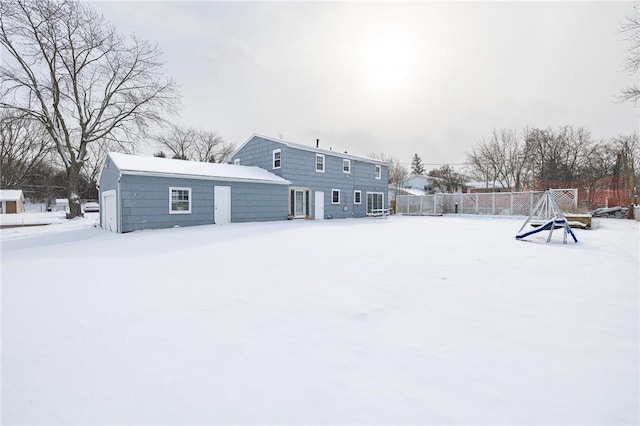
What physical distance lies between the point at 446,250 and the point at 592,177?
101 ft

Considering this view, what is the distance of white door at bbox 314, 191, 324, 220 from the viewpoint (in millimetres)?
18781

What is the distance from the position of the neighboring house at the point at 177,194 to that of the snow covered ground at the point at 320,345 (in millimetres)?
6583

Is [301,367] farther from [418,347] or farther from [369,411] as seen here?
[418,347]

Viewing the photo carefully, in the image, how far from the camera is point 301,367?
7.30 ft

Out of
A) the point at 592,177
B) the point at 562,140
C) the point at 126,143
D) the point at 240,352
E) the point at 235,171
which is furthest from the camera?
the point at 562,140

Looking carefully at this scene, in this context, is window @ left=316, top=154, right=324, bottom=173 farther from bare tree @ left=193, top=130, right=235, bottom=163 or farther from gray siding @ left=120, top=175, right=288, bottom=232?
bare tree @ left=193, top=130, right=235, bottom=163

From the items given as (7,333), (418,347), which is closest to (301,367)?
(418,347)

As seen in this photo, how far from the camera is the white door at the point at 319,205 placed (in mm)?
18781

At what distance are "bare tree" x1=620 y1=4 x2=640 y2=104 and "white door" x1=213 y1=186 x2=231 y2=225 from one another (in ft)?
54.7

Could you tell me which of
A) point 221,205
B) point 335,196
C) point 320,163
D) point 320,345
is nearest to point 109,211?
point 221,205

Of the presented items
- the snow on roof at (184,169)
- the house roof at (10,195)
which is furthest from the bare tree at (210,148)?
the snow on roof at (184,169)

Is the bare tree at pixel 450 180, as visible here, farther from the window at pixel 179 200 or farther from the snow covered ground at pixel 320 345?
the snow covered ground at pixel 320 345

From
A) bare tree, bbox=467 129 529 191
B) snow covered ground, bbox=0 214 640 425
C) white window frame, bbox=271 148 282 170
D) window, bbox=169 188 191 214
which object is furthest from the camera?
bare tree, bbox=467 129 529 191

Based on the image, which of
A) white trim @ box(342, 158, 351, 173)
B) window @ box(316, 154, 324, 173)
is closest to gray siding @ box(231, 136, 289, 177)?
window @ box(316, 154, 324, 173)
